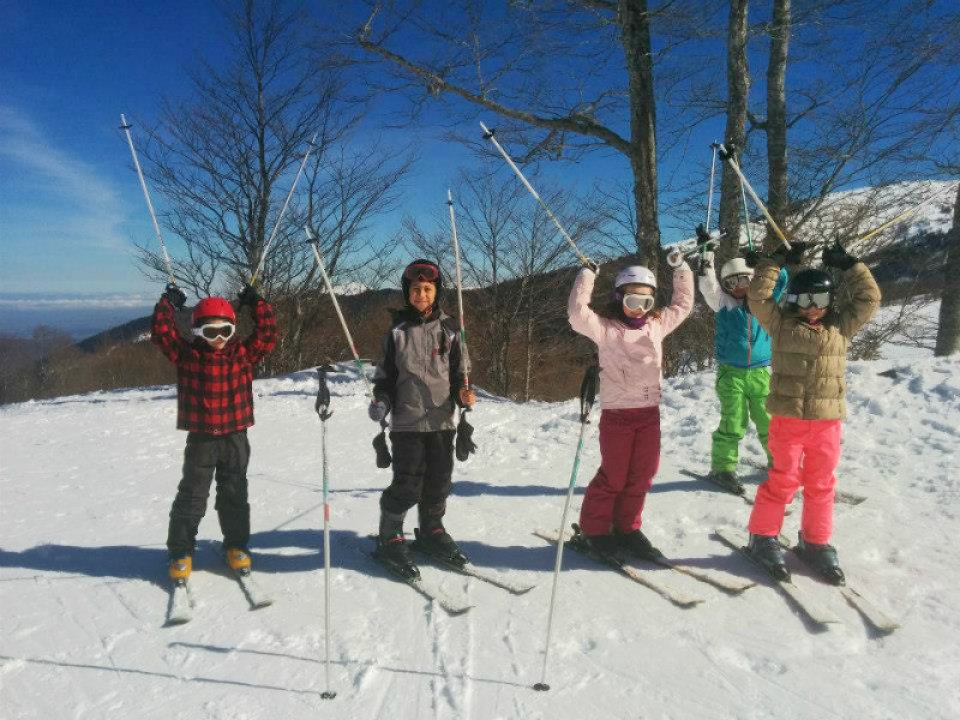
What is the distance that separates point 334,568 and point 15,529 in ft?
9.82

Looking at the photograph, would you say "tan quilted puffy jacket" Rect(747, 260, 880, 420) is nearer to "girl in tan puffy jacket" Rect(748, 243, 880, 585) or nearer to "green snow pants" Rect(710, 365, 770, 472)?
"girl in tan puffy jacket" Rect(748, 243, 880, 585)

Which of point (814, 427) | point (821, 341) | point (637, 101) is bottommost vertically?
point (814, 427)

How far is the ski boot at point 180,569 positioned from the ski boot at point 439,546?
1454 millimetres

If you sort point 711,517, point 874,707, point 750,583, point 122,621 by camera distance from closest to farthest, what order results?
point 874,707 → point 122,621 → point 750,583 → point 711,517

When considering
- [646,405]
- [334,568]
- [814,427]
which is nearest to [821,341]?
[814,427]

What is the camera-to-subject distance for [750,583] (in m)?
3.64

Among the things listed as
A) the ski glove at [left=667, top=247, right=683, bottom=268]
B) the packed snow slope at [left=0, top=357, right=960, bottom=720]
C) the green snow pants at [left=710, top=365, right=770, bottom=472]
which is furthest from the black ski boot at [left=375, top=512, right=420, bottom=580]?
the green snow pants at [left=710, top=365, right=770, bottom=472]

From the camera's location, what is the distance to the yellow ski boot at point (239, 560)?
3.79m

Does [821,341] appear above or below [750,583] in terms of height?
above

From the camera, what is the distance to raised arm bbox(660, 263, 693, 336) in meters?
4.00

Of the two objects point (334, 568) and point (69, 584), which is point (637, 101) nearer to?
point (334, 568)

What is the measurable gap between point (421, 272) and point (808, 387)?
2543 millimetres

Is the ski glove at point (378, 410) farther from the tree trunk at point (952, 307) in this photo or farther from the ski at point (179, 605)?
the tree trunk at point (952, 307)

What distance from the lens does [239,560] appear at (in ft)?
12.5
